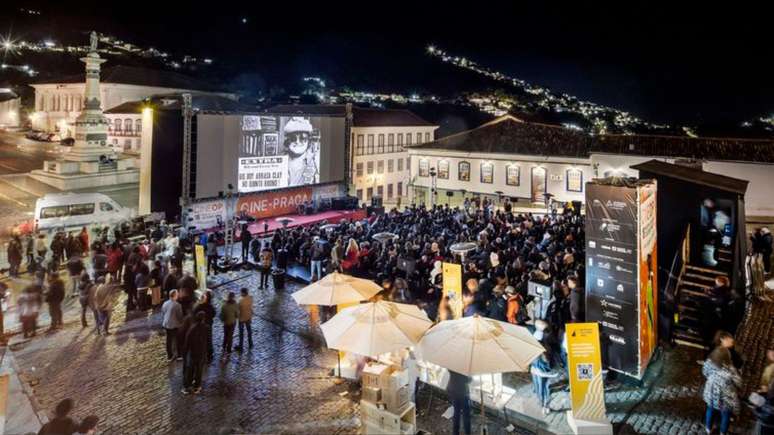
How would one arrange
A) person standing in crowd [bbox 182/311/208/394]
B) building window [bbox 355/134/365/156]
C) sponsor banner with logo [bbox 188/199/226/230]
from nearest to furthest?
1. person standing in crowd [bbox 182/311/208/394]
2. sponsor banner with logo [bbox 188/199/226/230]
3. building window [bbox 355/134/365/156]

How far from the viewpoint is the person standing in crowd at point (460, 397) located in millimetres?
7652

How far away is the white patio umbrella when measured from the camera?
6.79m

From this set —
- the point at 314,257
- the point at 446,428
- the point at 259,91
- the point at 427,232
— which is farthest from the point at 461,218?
the point at 259,91

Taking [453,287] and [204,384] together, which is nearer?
[204,384]

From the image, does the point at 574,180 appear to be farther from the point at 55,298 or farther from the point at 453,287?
the point at 55,298

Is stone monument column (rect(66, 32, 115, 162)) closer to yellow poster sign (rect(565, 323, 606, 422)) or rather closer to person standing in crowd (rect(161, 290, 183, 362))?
person standing in crowd (rect(161, 290, 183, 362))

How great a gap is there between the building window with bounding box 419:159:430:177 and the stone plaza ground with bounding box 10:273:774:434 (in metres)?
27.7

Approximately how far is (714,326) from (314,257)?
10.9 m

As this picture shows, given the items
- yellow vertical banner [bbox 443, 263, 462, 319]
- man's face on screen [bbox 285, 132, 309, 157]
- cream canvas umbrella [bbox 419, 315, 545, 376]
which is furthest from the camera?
man's face on screen [bbox 285, 132, 309, 157]

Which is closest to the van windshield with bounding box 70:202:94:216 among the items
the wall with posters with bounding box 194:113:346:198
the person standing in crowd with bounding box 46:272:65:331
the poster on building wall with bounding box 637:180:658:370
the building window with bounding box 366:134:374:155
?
the wall with posters with bounding box 194:113:346:198

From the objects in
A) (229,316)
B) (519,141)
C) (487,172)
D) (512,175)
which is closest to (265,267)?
(229,316)

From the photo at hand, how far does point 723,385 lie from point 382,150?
143ft

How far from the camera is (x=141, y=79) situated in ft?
181

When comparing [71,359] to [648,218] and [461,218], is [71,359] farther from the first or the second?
[461,218]
